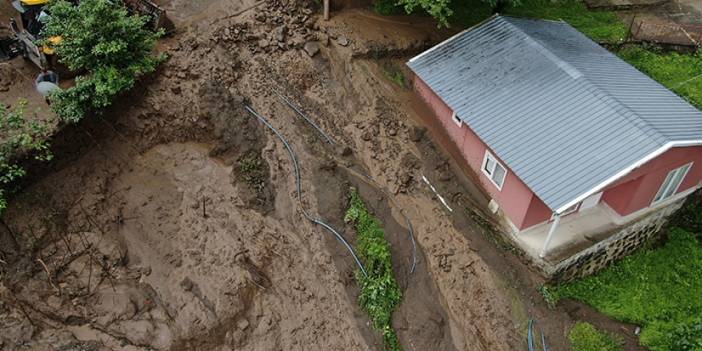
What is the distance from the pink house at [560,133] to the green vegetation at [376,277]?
154 inches

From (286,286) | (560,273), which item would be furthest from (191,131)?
(560,273)

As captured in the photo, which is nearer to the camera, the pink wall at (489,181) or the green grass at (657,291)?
the green grass at (657,291)

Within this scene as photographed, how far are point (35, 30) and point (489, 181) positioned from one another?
603 inches

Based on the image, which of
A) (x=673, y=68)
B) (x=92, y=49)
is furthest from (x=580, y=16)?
(x=92, y=49)

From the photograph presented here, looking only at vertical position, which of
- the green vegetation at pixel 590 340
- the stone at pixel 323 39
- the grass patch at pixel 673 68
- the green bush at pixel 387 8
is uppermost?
the green bush at pixel 387 8

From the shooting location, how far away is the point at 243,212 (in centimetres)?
1717

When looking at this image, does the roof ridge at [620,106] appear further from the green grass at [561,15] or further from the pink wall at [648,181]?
the green grass at [561,15]

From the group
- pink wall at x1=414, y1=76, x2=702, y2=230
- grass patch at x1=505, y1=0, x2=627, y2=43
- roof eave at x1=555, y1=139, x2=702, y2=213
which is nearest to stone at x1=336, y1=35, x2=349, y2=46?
pink wall at x1=414, y1=76, x2=702, y2=230

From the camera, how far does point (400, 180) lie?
58.4 feet

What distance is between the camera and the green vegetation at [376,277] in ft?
50.7

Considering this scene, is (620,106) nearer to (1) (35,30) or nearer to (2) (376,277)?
(2) (376,277)

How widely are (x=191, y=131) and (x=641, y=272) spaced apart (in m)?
15.2

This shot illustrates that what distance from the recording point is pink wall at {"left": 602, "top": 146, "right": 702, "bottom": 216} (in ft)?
A: 49.8

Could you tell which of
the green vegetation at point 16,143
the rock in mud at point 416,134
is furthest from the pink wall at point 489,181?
the green vegetation at point 16,143
